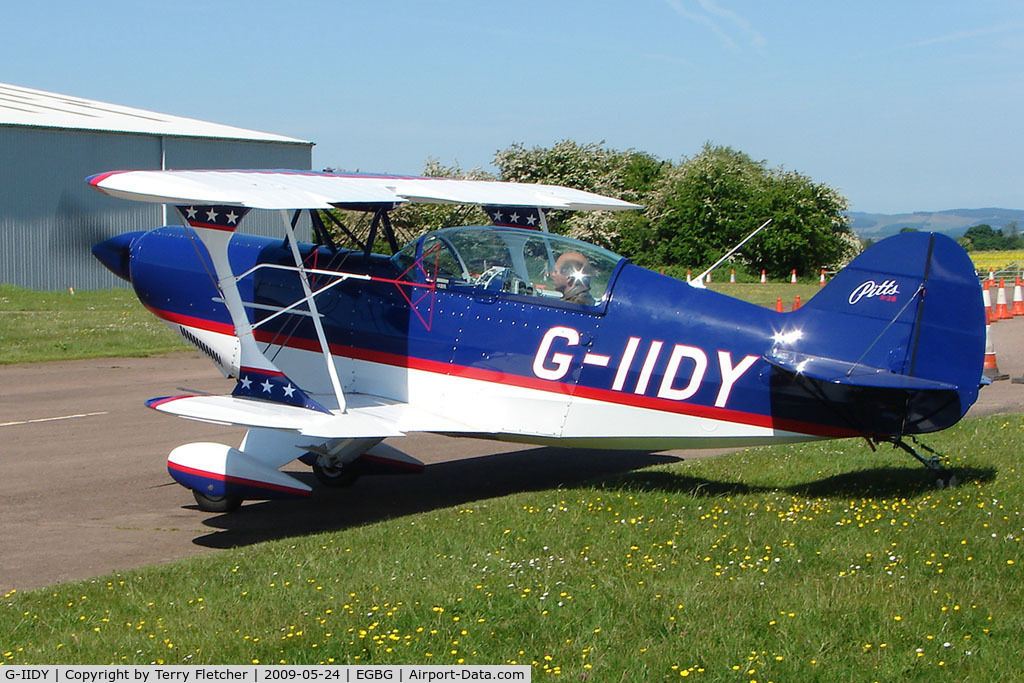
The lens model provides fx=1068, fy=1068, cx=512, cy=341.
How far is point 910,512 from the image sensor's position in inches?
264

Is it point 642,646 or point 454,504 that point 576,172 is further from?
point 642,646

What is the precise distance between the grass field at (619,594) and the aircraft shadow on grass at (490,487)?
11 centimetres

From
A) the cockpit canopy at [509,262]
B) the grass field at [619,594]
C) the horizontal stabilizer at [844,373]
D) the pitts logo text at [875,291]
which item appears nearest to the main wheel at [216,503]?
the grass field at [619,594]

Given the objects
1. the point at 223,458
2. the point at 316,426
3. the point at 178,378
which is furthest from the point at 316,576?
the point at 178,378

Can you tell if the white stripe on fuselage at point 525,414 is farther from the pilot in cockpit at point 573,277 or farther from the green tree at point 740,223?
the green tree at point 740,223

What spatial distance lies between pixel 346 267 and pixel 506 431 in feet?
6.51

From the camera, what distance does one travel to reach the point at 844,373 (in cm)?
696

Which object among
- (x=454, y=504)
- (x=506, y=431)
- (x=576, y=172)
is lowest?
(x=454, y=504)

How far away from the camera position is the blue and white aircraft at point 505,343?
7.04 metres

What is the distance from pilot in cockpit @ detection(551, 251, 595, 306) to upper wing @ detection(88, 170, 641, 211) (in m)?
1.20

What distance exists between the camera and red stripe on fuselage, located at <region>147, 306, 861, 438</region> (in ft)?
24.2

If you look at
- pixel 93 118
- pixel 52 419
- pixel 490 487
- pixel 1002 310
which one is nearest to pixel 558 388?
pixel 490 487

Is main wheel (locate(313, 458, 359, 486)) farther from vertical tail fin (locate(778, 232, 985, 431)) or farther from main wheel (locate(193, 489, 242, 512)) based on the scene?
vertical tail fin (locate(778, 232, 985, 431))

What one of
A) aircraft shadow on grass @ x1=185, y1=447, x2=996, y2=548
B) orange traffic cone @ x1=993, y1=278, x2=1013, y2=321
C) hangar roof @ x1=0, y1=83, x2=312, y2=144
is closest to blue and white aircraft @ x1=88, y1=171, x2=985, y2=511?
aircraft shadow on grass @ x1=185, y1=447, x2=996, y2=548
